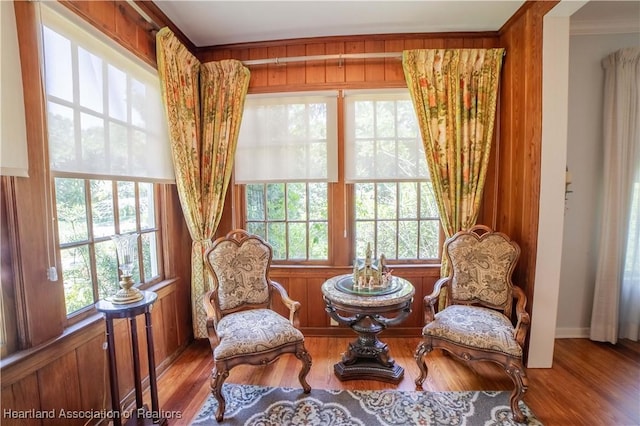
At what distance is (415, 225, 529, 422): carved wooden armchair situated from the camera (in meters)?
1.66

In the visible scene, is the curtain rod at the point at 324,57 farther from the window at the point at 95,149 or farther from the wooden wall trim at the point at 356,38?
the window at the point at 95,149

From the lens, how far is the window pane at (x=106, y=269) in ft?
5.53

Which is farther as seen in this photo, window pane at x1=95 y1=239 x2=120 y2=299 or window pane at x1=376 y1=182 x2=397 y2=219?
window pane at x1=376 y1=182 x2=397 y2=219

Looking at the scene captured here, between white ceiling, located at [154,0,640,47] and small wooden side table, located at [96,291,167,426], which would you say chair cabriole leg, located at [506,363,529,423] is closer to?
small wooden side table, located at [96,291,167,426]

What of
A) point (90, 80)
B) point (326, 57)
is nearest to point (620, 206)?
point (326, 57)

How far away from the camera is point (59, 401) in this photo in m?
1.37

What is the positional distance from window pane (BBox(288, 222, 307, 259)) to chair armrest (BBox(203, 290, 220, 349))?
870 millimetres

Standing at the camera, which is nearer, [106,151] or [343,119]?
[106,151]

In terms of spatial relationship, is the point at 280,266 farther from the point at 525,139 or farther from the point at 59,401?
the point at 525,139

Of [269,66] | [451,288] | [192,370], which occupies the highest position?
[269,66]

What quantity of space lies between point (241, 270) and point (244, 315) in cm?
34

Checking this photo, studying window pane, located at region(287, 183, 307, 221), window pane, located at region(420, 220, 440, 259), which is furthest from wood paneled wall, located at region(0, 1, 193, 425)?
window pane, located at region(420, 220, 440, 259)

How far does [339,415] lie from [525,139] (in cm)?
234

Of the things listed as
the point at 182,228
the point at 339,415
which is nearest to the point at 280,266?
the point at 182,228
